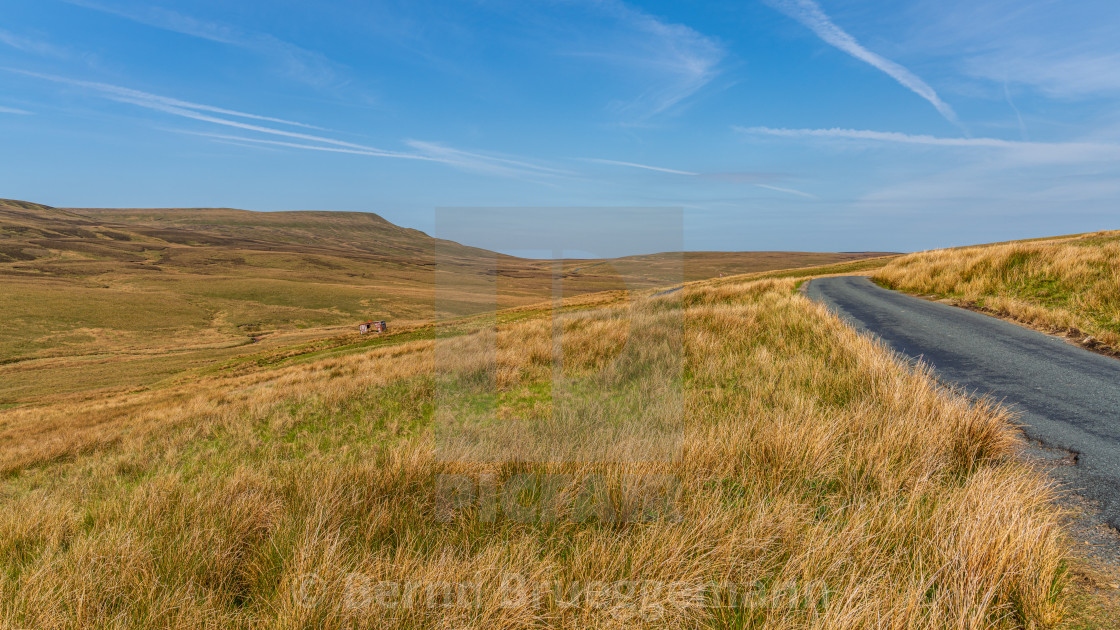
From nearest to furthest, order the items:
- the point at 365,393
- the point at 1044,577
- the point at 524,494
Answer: the point at 1044,577
the point at 524,494
the point at 365,393

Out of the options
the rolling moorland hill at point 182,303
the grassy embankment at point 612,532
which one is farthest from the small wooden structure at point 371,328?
the grassy embankment at point 612,532

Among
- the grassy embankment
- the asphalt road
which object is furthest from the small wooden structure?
the grassy embankment

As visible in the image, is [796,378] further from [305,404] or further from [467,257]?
[305,404]

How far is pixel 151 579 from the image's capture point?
2373 mm

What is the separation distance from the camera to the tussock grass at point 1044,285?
27.2 feet

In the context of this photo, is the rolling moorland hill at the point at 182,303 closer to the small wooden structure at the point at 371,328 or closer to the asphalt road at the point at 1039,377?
the small wooden structure at the point at 371,328

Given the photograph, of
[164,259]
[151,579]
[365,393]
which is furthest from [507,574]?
[164,259]

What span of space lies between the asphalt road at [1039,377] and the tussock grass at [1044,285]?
22.8 inches

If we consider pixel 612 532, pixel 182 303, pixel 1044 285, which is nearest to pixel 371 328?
pixel 182 303

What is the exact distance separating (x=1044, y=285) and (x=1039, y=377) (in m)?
8.96

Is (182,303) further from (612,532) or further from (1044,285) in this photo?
(1044,285)

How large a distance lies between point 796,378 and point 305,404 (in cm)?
947

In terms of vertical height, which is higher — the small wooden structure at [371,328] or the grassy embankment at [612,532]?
the grassy embankment at [612,532]

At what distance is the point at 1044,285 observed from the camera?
11.5 metres
